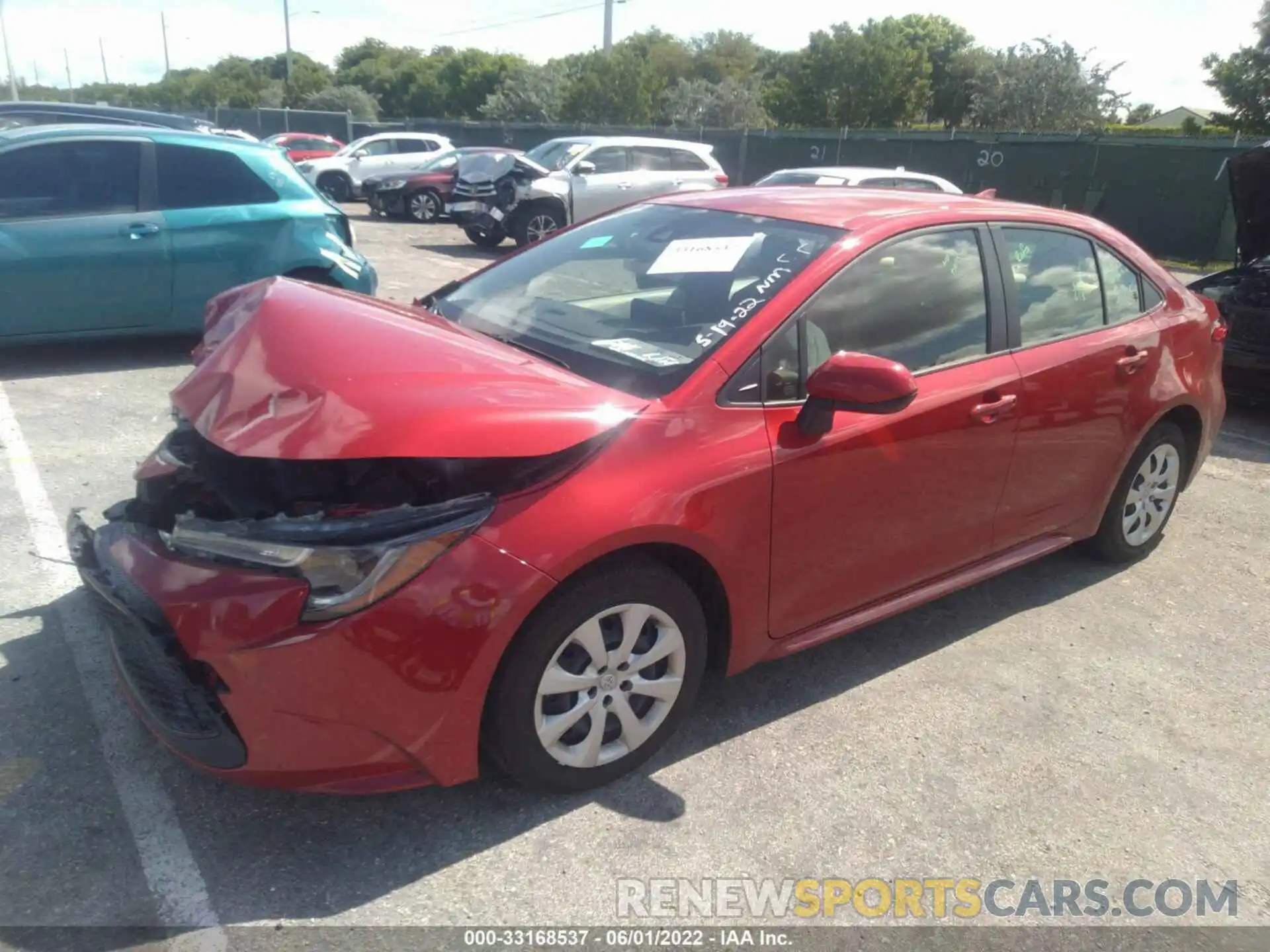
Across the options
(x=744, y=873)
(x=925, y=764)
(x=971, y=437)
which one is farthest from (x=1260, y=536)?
(x=744, y=873)

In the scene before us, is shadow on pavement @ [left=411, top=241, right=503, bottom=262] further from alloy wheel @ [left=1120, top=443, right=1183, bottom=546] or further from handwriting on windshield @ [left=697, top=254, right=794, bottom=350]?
handwriting on windshield @ [left=697, top=254, right=794, bottom=350]

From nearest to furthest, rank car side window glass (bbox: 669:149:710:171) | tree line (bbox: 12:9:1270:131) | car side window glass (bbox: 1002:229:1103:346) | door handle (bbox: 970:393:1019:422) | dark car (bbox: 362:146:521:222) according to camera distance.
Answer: door handle (bbox: 970:393:1019:422), car side window glass (bbox: 1002:229:1103:346), car side window glass (bbox: 669:149:710:171), dark car (bbox: 362:146:521:222), tree line (bbox: 12:9:1270:131)

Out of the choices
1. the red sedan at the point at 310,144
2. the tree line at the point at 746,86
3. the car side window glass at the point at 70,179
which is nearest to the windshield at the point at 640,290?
the car side window glass at the point at 70,179

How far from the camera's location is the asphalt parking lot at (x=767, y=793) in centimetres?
244

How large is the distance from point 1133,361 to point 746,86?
53.3 meters

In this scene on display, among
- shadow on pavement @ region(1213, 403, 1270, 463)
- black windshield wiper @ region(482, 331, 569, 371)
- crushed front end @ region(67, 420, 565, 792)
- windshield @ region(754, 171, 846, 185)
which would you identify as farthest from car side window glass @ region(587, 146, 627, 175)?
crushed front end @ region(67, 420, 565, 792)

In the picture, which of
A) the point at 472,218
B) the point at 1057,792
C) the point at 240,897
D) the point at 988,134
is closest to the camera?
the point at 240,897

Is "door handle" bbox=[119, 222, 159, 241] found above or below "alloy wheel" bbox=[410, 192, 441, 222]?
above

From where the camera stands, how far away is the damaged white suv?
47.9 feet

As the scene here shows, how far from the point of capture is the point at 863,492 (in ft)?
10.3

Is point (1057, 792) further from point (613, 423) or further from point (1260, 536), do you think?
point (1260, 536)

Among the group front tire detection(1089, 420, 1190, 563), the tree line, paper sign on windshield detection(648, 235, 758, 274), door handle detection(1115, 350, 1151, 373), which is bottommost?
front tire detection(1089, 420, 1190, 563)

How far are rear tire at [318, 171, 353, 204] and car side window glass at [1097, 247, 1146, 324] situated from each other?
19.8m

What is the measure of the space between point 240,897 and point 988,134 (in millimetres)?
22640
